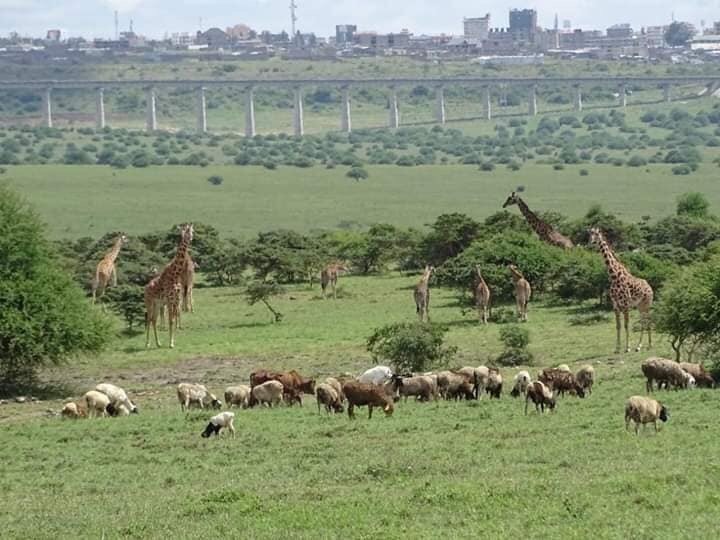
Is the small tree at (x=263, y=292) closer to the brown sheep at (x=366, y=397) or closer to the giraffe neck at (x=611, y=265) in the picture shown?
the giraffe neck at (x=611, y=265)

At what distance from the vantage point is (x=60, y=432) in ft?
71.5

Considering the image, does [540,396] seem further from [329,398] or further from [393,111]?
[393,111]

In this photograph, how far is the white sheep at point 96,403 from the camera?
Answer: 23453 millimetres

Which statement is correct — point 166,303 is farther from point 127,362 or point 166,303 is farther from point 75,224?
point 75,224

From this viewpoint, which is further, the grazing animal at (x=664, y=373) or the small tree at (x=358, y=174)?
the small tree at (x=358, y=174)

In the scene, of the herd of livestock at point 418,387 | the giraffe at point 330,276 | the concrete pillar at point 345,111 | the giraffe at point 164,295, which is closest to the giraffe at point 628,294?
the herd of livestock at point 418,387

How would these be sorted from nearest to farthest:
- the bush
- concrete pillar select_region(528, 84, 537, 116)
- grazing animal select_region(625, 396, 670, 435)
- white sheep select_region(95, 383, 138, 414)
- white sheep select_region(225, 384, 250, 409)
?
grazing animal select_region(625, 396, 670, 435)
white sheep select_region(225, 384, 250, 409)
white sheep select_region(95, 383, 138, 414)
the bush
concrete pillar select_region(528, 84, 537, 116)

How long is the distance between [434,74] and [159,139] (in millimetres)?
49418

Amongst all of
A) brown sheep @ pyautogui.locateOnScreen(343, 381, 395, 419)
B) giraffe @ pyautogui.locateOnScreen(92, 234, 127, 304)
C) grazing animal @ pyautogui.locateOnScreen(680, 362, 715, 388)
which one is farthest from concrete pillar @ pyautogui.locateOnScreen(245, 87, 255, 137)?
brown sheep @ pyautogui.locateOnScreen(343, 381, 395, 419)

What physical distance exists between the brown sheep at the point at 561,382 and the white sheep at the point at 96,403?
232 inches

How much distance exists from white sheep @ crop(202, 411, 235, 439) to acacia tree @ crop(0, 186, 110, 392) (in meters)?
6.88

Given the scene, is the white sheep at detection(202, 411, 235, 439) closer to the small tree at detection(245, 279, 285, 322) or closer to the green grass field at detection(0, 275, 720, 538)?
the green grass field at detection(0, 275, 720, 538)

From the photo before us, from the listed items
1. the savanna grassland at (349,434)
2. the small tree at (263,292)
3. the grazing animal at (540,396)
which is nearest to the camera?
the savanna grassland at (349,434)

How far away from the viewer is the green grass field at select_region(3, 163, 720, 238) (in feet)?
228
